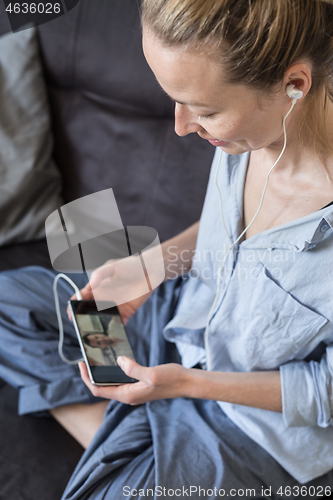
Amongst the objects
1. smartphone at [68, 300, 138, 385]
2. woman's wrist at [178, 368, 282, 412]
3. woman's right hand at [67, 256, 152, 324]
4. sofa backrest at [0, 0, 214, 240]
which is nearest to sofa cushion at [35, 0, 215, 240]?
sofa backrest at [0, 0, 214, 240]

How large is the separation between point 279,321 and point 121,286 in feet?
1.16

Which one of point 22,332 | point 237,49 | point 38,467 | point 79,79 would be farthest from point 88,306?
point 79,79

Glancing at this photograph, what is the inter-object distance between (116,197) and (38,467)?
72cm

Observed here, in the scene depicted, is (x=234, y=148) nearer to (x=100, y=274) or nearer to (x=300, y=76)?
(x=300, y=76)

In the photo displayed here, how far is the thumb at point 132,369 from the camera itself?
0.72 m

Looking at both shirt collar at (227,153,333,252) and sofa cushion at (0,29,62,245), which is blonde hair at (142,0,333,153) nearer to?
shirt collar at (227,153,333,252)

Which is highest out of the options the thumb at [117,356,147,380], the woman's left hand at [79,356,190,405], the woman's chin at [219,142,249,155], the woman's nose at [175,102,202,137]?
the woman's nose at [175,102,202,137]

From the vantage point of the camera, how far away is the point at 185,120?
2.01 ft

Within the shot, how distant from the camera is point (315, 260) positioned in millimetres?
662

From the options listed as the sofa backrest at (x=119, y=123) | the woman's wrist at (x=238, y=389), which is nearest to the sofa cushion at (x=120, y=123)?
the sofa backrest at (x=119, y=123)

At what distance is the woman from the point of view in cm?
53

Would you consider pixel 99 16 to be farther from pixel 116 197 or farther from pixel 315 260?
pixel 315 260

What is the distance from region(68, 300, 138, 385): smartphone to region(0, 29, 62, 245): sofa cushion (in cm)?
50

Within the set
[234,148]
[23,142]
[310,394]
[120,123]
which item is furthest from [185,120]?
[23,142]
